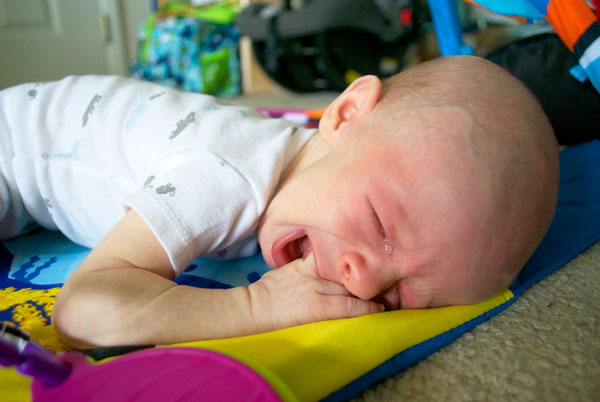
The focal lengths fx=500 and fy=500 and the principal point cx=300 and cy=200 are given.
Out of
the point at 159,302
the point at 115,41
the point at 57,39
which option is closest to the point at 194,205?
the point at 159,302

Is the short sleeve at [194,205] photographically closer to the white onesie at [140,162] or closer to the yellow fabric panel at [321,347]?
the white onesie at [140,162]

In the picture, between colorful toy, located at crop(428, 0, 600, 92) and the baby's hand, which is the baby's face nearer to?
the baby's hand

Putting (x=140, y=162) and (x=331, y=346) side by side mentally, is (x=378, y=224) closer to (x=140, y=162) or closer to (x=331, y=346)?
(x=331, y=346)

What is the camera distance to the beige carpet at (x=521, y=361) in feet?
1.63

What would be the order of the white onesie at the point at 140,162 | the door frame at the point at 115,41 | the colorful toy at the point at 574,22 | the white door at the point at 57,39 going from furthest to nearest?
the door frame at the point at 115,41
the white door at the point at 57,39
the colorful toy at the point at 574,22
the white onesie at the point at 140,162

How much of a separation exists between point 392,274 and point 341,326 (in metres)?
0.09

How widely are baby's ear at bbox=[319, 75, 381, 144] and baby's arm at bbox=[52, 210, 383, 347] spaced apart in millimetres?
203

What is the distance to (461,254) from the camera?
0.56 m

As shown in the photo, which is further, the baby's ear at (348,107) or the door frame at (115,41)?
the door frame at (115,41)

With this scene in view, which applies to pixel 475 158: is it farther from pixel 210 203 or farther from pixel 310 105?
pixel 310 105

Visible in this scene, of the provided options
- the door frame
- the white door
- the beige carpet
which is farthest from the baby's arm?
the door frame

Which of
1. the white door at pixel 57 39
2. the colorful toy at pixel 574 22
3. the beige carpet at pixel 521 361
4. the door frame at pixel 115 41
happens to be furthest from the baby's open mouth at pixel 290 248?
the door frame at pixel 115 41

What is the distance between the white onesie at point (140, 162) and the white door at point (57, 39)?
1846 millimetres

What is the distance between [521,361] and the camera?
542 millimetres
